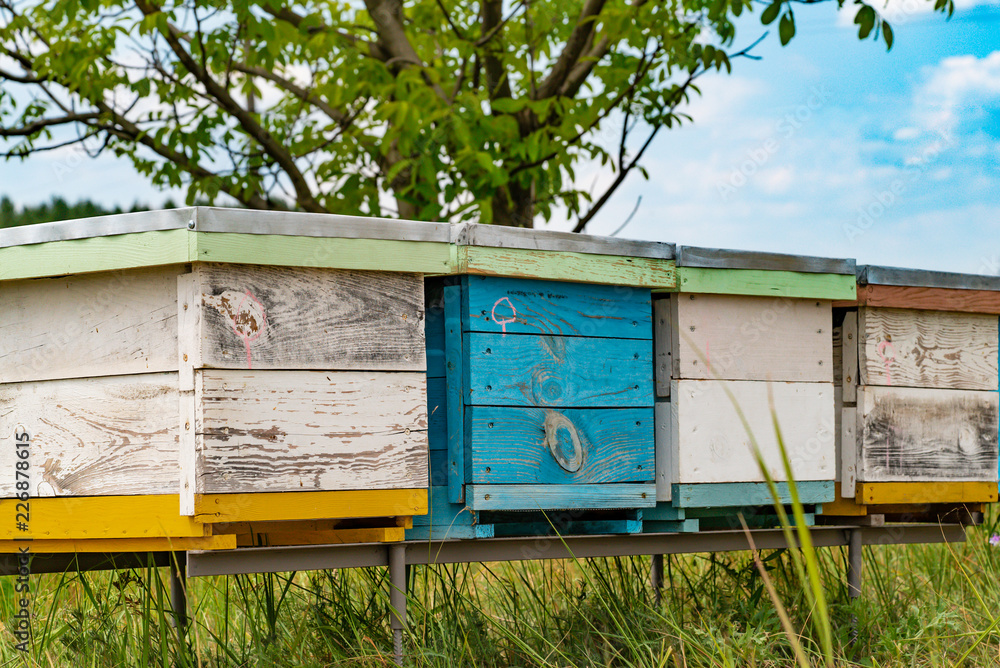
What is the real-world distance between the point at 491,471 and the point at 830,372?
140 centimetres

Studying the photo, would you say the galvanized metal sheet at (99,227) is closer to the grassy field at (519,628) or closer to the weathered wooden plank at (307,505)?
the weathered wooden plank at (307,505)

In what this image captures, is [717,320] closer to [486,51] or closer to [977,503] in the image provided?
[977,503]

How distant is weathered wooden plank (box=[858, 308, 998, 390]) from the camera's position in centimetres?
333

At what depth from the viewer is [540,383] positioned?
2723 millimetres

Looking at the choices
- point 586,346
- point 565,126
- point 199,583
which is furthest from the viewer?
point 565,126

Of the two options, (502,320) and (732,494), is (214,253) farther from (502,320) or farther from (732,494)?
(732,494)

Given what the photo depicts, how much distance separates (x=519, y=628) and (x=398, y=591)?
3.06 feet

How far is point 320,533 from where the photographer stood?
269cm

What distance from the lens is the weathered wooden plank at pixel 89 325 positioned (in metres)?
2.43

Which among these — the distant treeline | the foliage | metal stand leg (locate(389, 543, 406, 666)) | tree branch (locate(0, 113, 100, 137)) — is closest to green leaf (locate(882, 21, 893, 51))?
the foliage

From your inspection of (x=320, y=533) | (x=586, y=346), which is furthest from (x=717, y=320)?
(x=320, y=533)

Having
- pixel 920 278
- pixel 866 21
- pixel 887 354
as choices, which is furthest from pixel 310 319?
pixel 866 21

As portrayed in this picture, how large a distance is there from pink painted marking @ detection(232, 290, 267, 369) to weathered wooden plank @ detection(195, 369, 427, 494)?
93 millimetres

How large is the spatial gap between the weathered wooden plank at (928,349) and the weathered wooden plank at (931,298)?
0.04 meters
